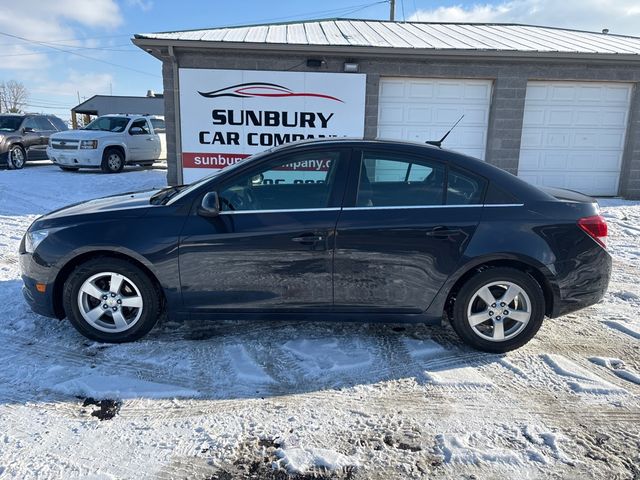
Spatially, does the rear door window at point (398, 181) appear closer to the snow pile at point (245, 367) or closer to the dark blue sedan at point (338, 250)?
the dark blue sedan at point (338, 250)

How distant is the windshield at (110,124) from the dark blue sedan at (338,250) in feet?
40.7

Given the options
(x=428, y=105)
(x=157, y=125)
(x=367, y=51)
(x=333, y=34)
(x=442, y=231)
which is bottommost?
(x=442, y=231)

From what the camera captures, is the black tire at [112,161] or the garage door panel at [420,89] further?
the black tire at [112,161]

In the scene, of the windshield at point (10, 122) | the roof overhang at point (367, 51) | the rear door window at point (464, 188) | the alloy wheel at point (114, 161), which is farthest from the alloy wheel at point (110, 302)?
the windshield at point (10, 122)

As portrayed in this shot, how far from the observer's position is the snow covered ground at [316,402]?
A: 2467 mm

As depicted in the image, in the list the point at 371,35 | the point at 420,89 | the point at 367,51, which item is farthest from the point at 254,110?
the point at 420,89

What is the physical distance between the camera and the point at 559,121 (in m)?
10.6

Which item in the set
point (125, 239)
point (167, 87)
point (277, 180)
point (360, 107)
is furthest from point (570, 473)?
point (167, 87)

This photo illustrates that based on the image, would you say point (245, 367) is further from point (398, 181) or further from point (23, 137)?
point (23, 137)

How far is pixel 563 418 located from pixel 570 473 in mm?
509

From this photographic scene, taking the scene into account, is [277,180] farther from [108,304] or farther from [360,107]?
[360,107]

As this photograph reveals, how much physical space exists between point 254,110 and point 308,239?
23.5 ft

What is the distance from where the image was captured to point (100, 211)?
367 centimetres

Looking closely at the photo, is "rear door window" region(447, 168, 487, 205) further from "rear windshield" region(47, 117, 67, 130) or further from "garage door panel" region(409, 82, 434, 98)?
"rear windshield" region(47, 117, 67, 130)
